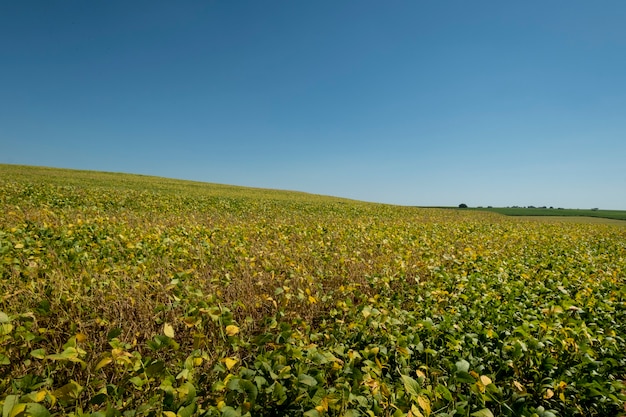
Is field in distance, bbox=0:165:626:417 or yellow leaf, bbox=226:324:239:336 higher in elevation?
yellow leaf, bbox=226:324:239:336

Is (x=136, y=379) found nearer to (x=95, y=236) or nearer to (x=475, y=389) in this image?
(x=475, y=389)

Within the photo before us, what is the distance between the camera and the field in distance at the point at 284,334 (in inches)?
92.1

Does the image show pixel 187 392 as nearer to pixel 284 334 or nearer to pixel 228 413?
pixel 228 413

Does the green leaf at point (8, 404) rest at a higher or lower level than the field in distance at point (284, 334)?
higher

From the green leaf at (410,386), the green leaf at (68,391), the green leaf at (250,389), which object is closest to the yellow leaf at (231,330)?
the green leaf at (250,389)

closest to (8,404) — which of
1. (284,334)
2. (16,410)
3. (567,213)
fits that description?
(16,410)

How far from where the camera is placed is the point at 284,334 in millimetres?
3008

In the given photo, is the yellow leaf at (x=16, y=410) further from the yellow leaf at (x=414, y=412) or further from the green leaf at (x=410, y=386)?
the green leaf at (x=410, y=386)

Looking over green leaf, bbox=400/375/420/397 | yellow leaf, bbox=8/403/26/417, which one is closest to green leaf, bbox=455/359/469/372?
green leaf, bbox=400/375/420/397

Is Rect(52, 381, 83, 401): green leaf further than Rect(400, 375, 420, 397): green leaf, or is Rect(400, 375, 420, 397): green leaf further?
Rect(400, 375, 420, 397): green leaf

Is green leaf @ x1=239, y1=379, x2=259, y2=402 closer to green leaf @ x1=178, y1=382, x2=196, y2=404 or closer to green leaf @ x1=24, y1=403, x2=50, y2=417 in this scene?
green leaf @ x1=178, y1=382, x2=196, y2=404

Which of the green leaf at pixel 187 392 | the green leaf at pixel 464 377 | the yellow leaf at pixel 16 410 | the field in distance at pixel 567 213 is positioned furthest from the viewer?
the field in distance at pixel 567 213

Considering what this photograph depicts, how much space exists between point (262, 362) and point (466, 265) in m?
5.67

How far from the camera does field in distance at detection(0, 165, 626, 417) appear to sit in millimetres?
2340
